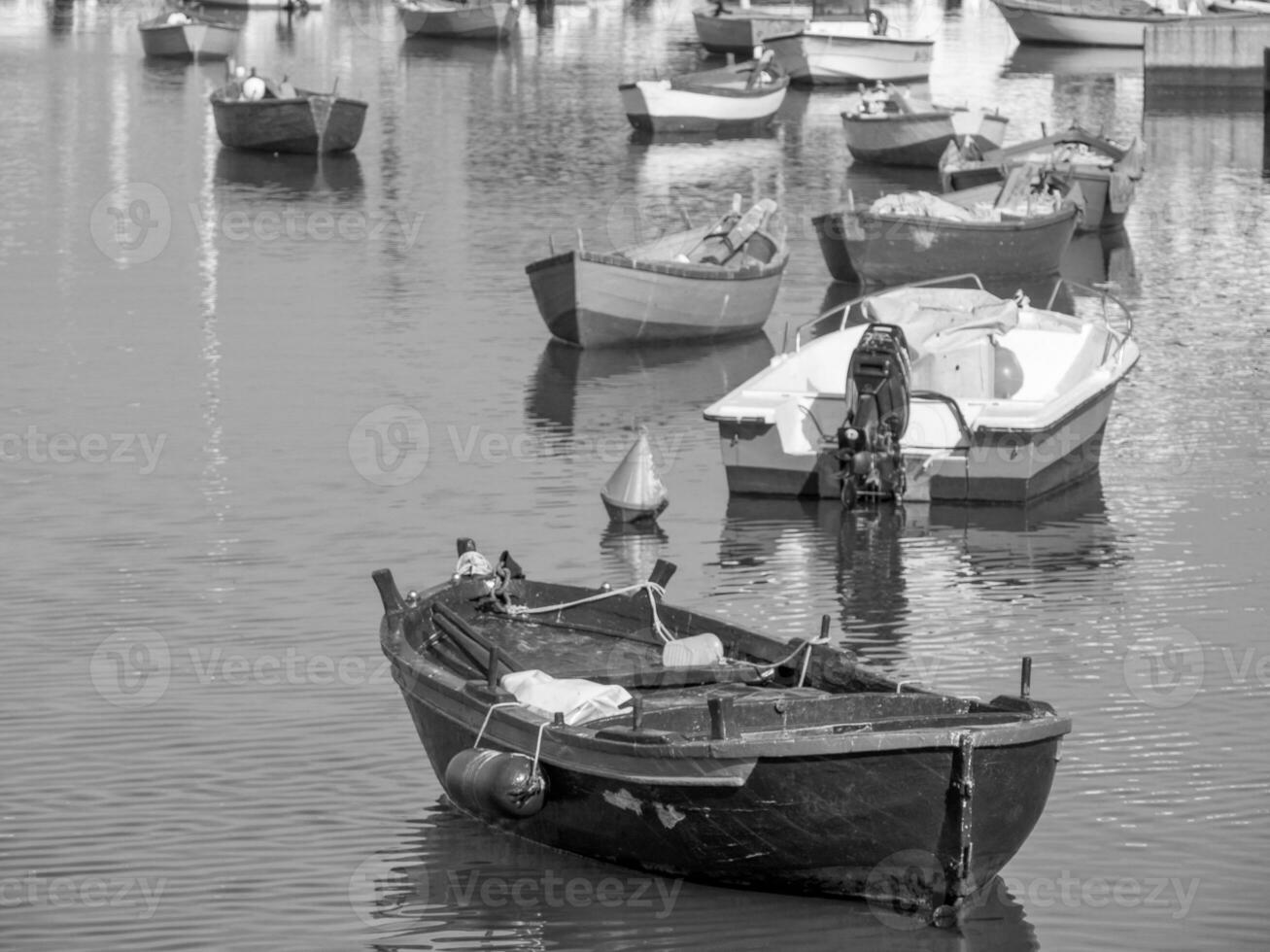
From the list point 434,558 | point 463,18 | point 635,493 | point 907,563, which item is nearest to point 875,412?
point 907,563

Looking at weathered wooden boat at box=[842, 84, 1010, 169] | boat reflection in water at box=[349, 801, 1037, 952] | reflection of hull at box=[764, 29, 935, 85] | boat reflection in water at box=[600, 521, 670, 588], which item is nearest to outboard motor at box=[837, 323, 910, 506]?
boat reflection in water at box=[600, 521, 670, 588]

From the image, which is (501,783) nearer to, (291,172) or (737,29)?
(291,172)

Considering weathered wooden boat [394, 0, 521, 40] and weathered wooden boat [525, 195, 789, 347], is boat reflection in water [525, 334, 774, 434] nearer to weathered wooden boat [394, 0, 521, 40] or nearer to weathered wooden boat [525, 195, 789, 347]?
weathered wooden boat [525, 195, 789, 347]

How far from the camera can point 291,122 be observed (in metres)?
46.2

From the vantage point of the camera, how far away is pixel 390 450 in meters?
23.1

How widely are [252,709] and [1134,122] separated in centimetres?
4266

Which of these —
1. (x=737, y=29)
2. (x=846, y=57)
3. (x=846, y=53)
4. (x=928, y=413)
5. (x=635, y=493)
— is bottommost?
(x=635, y=493)

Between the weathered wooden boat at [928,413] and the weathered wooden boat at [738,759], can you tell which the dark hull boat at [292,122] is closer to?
the weathered wooden boat at [928,413]

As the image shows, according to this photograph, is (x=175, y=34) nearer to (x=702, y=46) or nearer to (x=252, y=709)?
(x=702, y=46)

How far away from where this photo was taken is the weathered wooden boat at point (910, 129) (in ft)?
148

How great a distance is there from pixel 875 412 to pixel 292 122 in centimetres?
2841

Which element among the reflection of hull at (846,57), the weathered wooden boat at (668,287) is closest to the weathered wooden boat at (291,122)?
the weathered wooden boat at (668,287)

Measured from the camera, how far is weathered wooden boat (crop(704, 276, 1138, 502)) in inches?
802

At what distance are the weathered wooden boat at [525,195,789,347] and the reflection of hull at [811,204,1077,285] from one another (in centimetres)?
229
